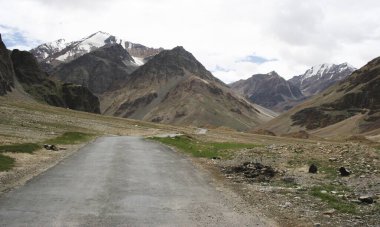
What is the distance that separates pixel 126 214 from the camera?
609 inches

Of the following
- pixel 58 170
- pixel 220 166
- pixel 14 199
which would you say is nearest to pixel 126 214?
pixel 14 199

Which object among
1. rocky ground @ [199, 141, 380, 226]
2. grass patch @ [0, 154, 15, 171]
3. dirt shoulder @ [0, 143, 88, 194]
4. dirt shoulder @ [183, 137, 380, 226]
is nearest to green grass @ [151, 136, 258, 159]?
dirt shoulder @ [183, 137, 380, 226]

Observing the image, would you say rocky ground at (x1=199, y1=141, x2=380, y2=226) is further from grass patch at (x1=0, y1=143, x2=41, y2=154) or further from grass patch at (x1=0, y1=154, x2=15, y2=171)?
grass patch at (x1=0, y1=143, x2=41, y2=154)

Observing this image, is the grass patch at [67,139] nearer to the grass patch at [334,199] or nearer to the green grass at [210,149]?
the green grass at [210,149]

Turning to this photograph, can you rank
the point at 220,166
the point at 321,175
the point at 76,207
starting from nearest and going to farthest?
the point at 76,207, the point at 321,175, the point at 220,166

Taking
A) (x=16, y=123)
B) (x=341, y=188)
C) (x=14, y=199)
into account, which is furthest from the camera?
(x=16, y=123)

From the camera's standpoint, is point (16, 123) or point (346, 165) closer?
point (346, 165)

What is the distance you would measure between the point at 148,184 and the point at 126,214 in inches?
273

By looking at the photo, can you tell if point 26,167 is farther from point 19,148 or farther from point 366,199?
point 366,199

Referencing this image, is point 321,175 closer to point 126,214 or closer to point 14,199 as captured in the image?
point 126,214

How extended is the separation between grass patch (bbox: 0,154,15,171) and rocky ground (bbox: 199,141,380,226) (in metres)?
12.4

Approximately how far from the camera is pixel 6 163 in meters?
28.3

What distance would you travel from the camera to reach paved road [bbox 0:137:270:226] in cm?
1466

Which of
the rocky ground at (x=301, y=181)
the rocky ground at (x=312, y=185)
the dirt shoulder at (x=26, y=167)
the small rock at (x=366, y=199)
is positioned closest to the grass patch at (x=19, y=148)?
the dirt shoulder at (x=26, y=167)
